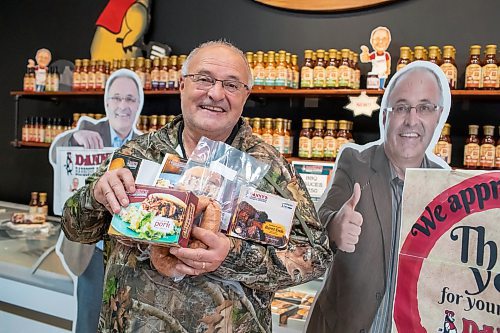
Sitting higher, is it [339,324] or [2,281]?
[339,324]

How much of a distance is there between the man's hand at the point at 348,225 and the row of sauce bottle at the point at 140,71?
2134mm

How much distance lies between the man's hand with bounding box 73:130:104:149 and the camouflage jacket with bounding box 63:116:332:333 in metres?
1.12

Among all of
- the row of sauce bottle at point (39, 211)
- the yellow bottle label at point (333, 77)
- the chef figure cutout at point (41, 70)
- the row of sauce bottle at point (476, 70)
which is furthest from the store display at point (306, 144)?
the chef figure cutout at point (41, 70)

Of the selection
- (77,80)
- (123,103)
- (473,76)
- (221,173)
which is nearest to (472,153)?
(473,76)

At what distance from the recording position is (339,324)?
5.49 ft

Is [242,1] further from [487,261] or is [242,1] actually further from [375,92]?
[487,261]

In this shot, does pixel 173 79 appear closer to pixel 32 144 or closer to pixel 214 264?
pixel 32 144

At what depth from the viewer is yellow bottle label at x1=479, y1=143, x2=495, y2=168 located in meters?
2.62

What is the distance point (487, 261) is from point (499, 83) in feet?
5.33

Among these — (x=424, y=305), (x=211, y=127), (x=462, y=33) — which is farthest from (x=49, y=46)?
(x=424, y=305)

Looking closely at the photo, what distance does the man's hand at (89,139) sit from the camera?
2432 mm

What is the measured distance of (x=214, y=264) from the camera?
1078 millimetres

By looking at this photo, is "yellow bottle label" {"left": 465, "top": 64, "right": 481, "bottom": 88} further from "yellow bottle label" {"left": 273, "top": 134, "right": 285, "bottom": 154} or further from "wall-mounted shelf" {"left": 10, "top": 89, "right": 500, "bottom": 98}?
"yellow bottle label" {"left": 273, "top": 134, "right": 285, "bottom": 154}

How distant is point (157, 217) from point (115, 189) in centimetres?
15
